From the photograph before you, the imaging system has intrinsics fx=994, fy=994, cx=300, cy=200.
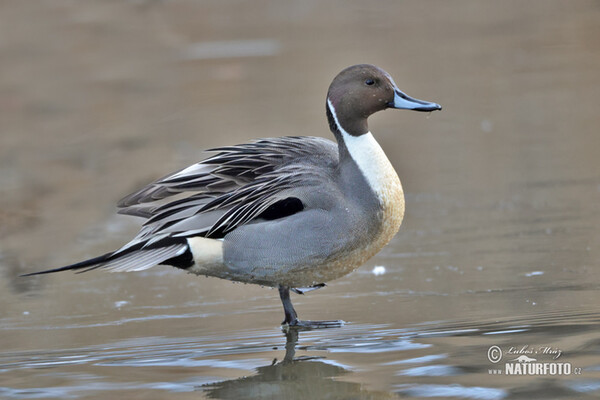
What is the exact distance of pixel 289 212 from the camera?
4.88m

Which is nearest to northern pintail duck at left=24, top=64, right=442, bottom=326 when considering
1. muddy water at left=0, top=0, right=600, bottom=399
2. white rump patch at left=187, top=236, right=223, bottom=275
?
white rump patch at left=187, top=236, right=223, bottom=275

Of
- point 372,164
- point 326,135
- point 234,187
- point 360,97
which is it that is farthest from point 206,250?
point 326,135

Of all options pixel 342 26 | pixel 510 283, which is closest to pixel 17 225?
pixel 510 283

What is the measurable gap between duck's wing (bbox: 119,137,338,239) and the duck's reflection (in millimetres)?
888

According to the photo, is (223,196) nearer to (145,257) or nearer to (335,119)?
(145,257)

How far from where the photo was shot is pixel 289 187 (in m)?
4.91

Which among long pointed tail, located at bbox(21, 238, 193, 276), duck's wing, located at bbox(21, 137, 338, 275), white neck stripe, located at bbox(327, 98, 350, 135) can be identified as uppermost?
white neck stripe, located at bbox(327, 98, 350, 135)

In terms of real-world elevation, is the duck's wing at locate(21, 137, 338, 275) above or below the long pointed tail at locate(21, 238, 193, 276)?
above

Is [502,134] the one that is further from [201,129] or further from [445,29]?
[445,29]

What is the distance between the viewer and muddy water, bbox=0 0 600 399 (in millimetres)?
4152
